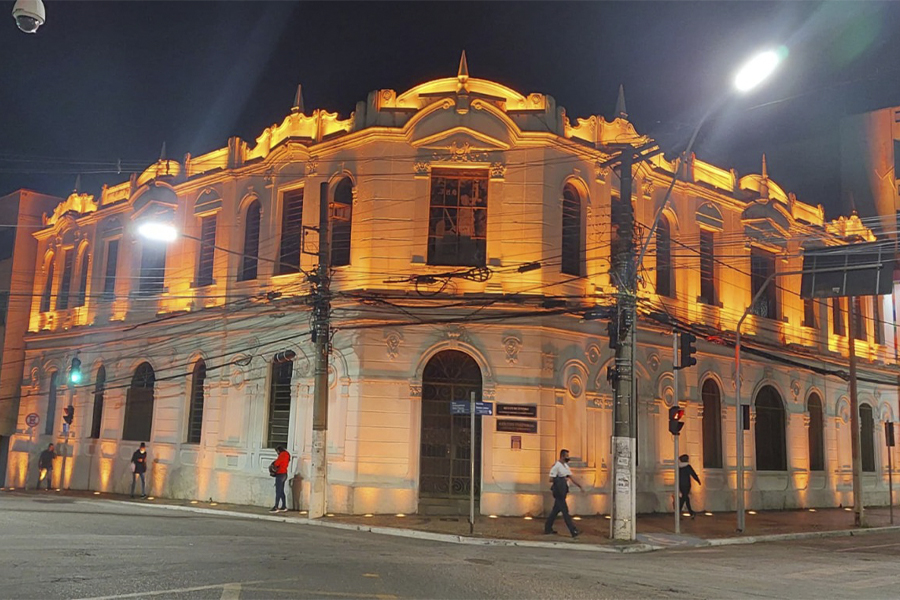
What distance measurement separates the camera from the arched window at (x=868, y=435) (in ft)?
98.2

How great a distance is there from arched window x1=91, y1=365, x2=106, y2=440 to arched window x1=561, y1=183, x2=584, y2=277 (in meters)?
15.9

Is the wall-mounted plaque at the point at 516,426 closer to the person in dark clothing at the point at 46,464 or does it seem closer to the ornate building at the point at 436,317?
the ornate building at the point at 436,317

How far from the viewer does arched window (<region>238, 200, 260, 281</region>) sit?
886 inches

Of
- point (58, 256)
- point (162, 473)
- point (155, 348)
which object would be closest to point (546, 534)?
point (162, 473)

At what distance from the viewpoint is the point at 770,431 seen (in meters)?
25.8

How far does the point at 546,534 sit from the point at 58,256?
22738mm

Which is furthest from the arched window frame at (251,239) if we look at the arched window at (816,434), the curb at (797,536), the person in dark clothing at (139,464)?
the arched window at (816,434)

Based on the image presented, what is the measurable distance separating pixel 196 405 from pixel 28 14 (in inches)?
649

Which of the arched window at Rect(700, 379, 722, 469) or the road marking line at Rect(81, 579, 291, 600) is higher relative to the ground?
the arched window at Rect(700, 379, 722, 469)

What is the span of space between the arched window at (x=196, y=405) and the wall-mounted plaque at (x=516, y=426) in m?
9.23

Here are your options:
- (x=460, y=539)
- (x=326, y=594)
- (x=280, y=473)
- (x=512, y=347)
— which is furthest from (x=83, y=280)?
(x=326, y=594)

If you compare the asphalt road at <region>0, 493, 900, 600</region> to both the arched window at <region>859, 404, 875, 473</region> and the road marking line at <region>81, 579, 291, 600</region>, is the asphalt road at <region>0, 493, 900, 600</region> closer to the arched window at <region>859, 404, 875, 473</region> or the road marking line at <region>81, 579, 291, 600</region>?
the road marking line at <region>81, 579, 291, 600</region>

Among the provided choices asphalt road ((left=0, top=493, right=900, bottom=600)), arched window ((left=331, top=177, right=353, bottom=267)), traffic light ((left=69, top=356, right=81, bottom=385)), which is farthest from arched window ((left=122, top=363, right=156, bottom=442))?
asphalt road ((left=0, top=493, right=900, bottom=600))

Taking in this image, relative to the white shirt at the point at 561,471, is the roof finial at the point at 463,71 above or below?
above
